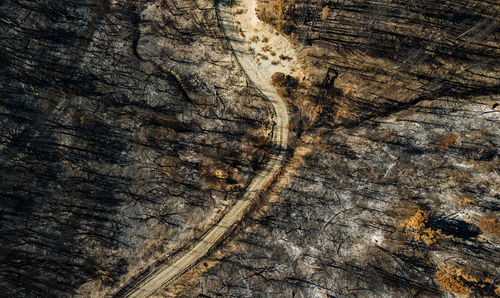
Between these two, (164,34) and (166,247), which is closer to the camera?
(166,247)

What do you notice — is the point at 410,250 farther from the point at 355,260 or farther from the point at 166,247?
the point at 166,247

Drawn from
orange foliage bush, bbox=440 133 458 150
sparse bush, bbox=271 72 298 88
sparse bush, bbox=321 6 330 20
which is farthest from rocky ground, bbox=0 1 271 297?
orange foliage bush, bbox=440 133 458 150

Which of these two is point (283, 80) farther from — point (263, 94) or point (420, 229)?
point (420, 229)

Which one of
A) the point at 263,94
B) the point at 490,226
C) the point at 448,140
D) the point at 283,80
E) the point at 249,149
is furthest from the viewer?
the point at 263,94

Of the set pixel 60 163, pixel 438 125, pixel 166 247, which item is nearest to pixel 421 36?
pixel 438 125

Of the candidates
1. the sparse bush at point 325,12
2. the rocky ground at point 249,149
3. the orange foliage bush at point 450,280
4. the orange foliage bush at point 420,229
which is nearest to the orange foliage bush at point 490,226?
the rocky ground at point 249,149

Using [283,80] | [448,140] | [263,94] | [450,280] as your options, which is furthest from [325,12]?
[450,280]
